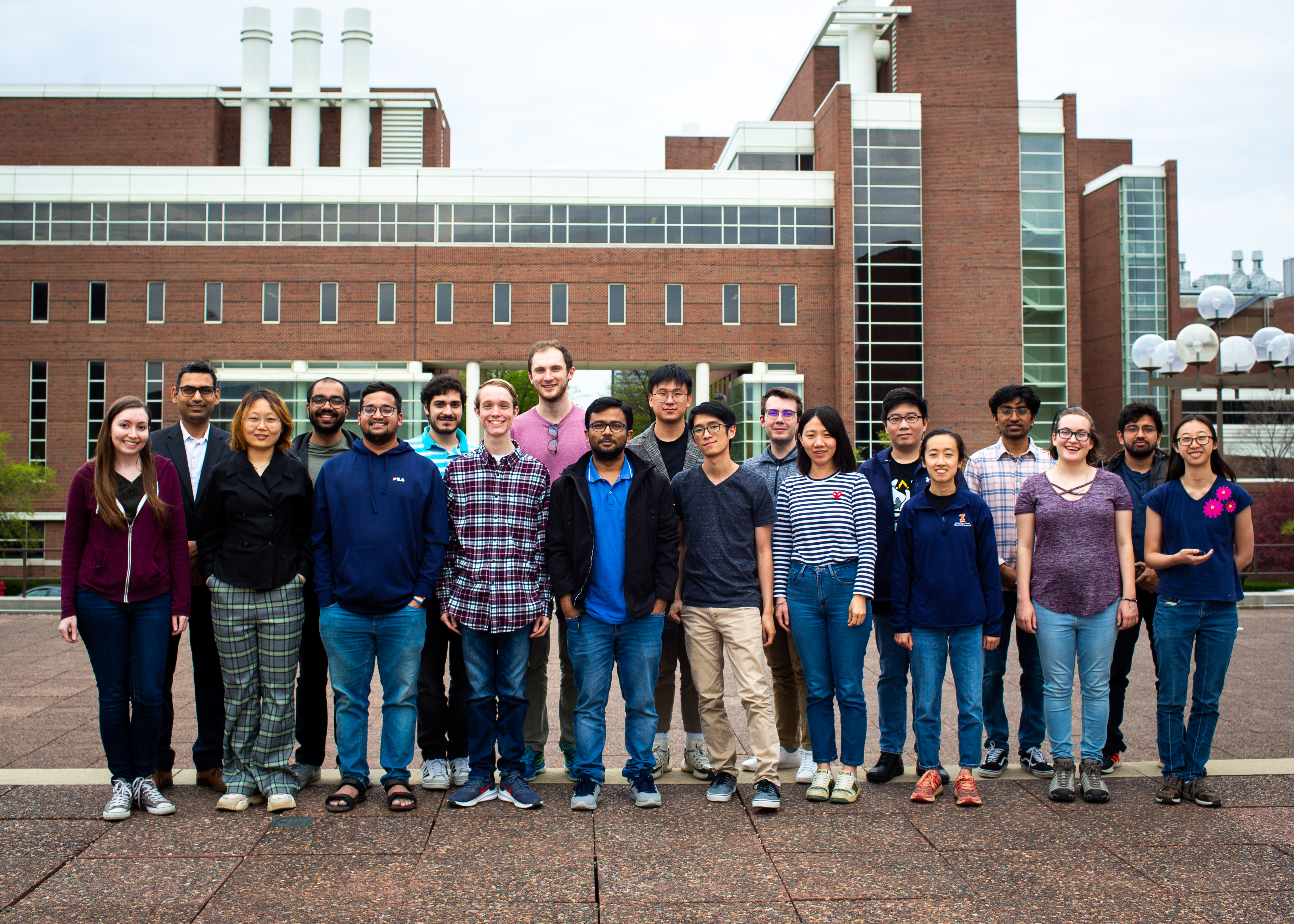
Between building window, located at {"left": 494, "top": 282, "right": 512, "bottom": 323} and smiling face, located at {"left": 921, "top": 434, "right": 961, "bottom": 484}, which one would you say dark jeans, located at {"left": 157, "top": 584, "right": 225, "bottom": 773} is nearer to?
smiling face, located at {"left": 921, "top": 434, "right": 961, "bottom": 484}

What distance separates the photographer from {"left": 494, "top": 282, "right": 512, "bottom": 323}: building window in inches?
1731

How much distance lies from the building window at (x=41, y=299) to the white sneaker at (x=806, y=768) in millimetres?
48080

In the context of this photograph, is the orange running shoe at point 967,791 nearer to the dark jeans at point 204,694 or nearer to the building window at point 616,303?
the dark jeans at point 204,694

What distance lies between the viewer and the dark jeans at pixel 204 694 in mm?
5297

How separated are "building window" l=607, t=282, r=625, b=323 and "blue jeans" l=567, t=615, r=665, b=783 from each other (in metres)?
39.8

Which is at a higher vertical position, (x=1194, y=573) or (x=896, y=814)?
(x=1194, y=573)

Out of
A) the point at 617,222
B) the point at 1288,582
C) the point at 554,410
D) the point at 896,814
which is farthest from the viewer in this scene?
the point at 617,222

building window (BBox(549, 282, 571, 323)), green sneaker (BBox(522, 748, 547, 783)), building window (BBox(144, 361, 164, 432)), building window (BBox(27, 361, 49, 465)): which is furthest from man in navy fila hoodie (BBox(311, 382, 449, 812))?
building window (BBox(27, 361, 49, 465))

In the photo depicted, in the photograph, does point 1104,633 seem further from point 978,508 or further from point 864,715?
point 864,715

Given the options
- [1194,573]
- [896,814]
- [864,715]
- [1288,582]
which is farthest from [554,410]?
[1288,582]

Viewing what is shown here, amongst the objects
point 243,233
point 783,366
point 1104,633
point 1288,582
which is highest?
point 243,233

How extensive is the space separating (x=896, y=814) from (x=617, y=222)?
136ft

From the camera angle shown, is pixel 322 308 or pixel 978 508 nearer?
pixel 978 508

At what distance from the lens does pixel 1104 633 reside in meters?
5.28
